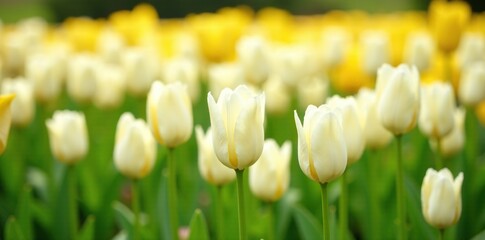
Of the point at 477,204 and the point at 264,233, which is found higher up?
the point at 264,233

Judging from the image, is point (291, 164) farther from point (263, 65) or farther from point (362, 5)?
point (362, 5)

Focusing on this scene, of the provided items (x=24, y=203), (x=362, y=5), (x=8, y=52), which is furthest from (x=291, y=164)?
(x=362, y=5)

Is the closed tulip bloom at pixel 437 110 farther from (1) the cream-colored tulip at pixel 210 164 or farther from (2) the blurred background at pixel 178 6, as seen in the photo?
(2) the blurred background at pixel 178 6

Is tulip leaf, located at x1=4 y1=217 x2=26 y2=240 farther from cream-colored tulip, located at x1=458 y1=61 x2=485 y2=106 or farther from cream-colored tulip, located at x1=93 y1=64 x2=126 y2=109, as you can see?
cream-colored tulip, located at x1=458 y1=61 x2=485 y2=106

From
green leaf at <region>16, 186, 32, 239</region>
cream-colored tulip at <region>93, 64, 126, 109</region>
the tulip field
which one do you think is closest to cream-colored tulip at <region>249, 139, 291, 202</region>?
the tulip field

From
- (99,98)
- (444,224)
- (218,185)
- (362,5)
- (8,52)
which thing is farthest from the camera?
(362,5)

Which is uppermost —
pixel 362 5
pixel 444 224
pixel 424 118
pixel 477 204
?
pixel 424 118

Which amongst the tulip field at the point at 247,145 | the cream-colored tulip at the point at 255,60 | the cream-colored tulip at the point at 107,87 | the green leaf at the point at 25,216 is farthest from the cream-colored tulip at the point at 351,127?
the cream-colored tulip at the point at 107,87
